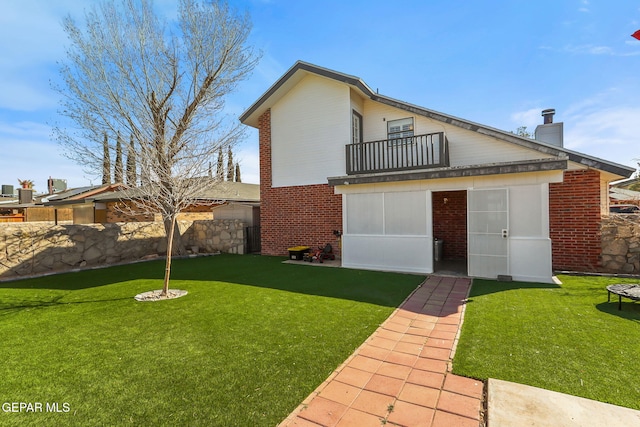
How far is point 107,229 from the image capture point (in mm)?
11039

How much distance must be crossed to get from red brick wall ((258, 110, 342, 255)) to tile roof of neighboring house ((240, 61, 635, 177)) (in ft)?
2.36

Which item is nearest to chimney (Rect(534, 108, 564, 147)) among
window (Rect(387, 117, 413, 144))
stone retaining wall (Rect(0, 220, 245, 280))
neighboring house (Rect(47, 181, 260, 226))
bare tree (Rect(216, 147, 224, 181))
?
window (Rect(387, 117, 413, 144))

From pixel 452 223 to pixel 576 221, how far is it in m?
3.61

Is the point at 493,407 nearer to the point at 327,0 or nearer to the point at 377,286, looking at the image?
the point at 377,286

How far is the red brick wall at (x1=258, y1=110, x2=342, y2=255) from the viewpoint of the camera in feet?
38.4

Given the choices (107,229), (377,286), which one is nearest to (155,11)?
(107,229)

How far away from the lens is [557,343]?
12.6 feet

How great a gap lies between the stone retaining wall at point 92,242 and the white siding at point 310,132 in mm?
3901

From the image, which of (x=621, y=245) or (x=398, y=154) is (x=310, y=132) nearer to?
(x=398, y=154)

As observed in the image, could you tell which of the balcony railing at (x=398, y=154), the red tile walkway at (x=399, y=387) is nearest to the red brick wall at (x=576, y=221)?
the balcony railing at (x=398, y=154)

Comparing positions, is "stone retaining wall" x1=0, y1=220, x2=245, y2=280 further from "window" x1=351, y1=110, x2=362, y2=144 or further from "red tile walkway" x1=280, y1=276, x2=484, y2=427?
"red tile walkway" x1=280, y1=276, x2=484, y2=427

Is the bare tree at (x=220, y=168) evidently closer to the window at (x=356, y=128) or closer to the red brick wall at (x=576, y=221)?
the window at (x=356, y=128)

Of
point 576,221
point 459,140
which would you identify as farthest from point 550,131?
point 576,221

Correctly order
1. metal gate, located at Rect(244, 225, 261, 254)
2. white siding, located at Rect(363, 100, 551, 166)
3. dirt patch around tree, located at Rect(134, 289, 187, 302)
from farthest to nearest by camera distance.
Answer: metal gate, located at Rect(244, 225, 261, 254) → white siding, located at Rect(363, 100, 551, 166) → dirt patch around tree, located at Rect(134, 289, 187, 302)
